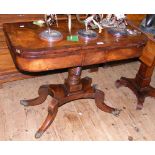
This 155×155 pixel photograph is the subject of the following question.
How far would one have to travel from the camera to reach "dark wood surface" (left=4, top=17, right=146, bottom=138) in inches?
66.6

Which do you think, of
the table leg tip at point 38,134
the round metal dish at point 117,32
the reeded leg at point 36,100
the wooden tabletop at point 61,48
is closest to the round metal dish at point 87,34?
the wooden tabletop at point 61,48

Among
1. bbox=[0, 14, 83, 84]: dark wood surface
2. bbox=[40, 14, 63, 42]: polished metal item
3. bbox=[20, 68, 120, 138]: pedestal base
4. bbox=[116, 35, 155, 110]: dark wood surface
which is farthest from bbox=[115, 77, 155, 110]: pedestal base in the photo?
bbox=[40, 14, 63, 42]: polished metal item

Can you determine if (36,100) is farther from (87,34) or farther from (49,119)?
(87,34)

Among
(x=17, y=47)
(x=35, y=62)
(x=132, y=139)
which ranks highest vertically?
(x=17, y=47)

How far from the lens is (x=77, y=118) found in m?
2.33

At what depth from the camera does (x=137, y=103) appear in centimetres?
252

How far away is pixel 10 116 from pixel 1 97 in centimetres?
31

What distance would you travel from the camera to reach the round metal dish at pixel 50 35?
1790 millimetres

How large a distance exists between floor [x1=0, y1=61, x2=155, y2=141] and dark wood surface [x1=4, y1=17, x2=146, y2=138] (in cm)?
17

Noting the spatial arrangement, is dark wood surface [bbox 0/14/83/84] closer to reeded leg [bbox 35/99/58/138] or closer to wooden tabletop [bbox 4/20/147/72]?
wooden tabletop [bbox 4/20/147/72]

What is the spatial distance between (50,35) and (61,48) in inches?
6.8
